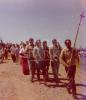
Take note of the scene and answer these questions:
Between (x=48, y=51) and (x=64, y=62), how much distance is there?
13.1ft

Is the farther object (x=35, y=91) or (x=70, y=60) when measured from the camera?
(x=35, y=91)

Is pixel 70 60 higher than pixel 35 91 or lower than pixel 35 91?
higher

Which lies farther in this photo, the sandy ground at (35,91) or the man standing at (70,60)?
the sandy ground at (35,91)

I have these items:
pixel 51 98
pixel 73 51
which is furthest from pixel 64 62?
pixel 51 98

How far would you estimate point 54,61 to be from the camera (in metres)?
15.0

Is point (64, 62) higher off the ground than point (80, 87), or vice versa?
point (64, 62)

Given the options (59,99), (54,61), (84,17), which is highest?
(84,17)

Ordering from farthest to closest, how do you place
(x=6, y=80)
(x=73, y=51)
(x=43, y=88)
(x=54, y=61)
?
(x=6, y=80) → (x=54, y=61) → (x=43, y=88) → (x=73, y=51)

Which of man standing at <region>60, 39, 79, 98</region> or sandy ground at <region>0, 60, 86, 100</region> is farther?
sandy ground at <region>0, 60, 86, 100</region>

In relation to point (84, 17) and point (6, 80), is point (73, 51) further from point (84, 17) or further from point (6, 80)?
point (6, 80)

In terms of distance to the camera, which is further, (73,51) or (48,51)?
(48,51)

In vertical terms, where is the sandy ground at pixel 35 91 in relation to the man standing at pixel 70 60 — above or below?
below

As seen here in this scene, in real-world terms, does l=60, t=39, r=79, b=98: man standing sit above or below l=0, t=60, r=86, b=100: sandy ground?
above

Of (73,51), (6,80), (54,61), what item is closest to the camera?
(73,51)
